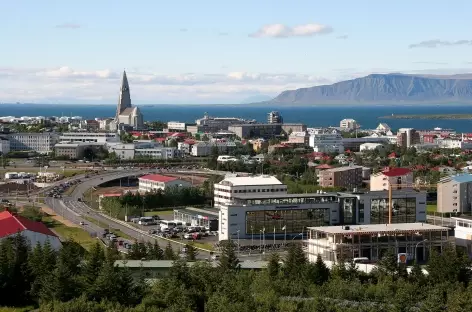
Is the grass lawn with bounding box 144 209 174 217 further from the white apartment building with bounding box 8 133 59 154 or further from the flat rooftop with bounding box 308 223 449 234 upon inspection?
the white apartment building with bounding box 8 133 59 154

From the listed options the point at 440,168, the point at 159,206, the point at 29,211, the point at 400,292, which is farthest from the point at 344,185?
the point at 400,292

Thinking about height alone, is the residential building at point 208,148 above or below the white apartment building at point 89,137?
below

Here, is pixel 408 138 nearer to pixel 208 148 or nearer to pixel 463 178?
pixel 208 148

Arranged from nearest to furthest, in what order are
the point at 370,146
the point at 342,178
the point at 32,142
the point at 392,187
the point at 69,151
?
the point at 392,187 < the point at 342,178 < the point at 69,151 < the point at 32,142 < the point at 370,146

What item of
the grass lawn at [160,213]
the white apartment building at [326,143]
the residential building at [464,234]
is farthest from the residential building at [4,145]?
the residential building at [464,234]

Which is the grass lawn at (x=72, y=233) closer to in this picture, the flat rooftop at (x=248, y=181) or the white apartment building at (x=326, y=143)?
the flat rooftop at (x=248, y=181)

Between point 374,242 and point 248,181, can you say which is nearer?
point 374,242

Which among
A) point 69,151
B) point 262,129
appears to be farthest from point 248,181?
point 262,129
